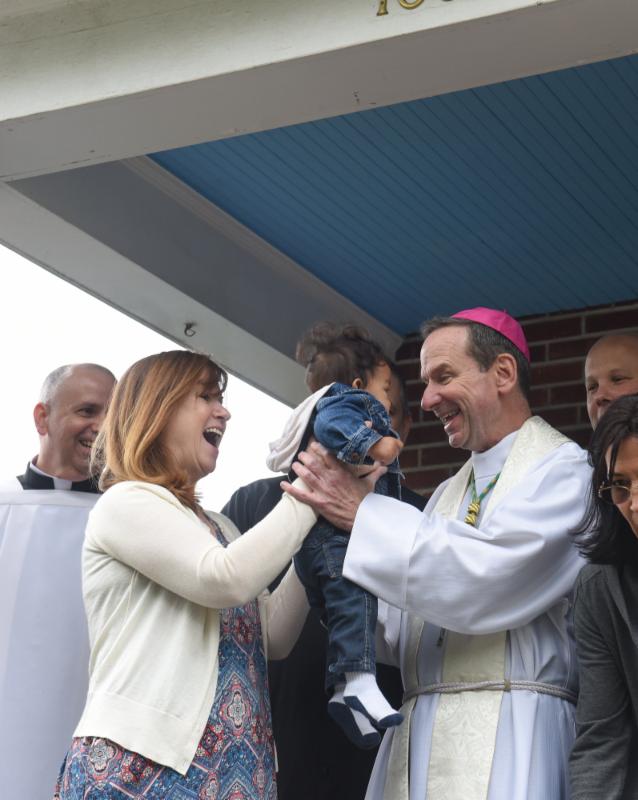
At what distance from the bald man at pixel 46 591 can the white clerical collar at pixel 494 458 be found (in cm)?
126

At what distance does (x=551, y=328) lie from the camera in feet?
21.9

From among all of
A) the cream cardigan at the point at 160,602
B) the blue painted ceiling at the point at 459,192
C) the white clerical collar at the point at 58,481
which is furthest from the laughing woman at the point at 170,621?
the blue painted ceiling at the point at 459,192

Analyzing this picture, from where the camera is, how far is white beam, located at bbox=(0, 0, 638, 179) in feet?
12.9

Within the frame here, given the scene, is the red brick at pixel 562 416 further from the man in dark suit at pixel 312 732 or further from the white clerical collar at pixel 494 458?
the man in dark suit at pixel 312 732

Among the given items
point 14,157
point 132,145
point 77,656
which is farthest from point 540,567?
point 14,157

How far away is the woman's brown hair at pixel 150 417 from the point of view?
3.80 meters

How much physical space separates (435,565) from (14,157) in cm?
200

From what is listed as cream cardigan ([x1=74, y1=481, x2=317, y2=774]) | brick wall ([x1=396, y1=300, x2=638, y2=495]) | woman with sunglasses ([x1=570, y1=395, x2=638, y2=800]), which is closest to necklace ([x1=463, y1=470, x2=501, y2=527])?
woman with sunglasses ([x1=570, y1=395, x2=638, y2=800])

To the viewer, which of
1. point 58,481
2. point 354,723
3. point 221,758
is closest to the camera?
point 221,758

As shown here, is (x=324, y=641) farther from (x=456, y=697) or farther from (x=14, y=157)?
(x=14, y=157)

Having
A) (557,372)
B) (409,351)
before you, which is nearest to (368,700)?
(557,372)

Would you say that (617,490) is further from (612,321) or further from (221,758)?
(612,321)

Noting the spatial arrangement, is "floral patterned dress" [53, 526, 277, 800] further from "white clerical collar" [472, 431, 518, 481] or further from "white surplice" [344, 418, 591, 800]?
"white clerical collar" [472, 431, 518, 481]

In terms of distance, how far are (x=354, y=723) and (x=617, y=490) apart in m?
0.87
